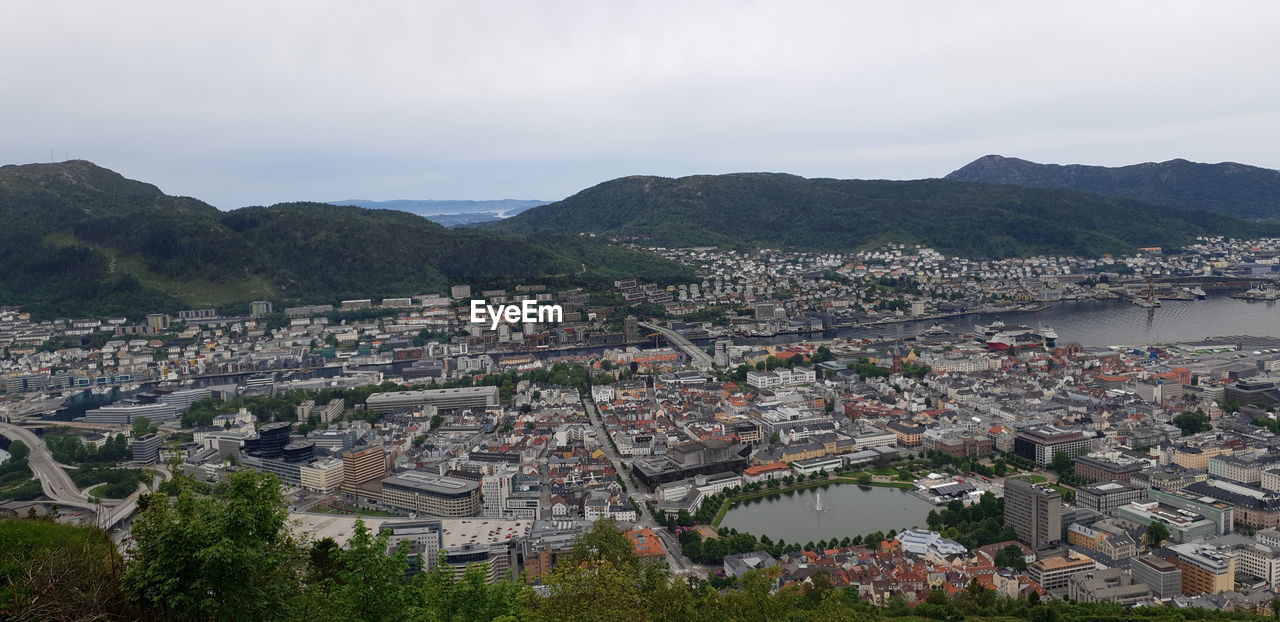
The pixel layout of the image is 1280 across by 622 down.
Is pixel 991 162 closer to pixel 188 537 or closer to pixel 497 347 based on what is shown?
pixel 497 347

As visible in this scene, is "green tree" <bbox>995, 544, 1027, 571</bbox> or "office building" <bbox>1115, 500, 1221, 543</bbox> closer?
"green tree" <bbox>995, 544, 1027, 571</bbox>

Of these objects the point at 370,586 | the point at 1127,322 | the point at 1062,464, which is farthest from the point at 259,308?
the point at 1127,322

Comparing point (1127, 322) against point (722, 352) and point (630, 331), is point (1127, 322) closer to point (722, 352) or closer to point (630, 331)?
point (722, 352)

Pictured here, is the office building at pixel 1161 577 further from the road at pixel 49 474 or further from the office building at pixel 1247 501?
the road at pixel 49 474

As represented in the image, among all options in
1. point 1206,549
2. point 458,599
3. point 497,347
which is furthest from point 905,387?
point 458,599

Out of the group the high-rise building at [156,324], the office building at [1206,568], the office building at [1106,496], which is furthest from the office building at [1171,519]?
the high-rise building at [156,324]

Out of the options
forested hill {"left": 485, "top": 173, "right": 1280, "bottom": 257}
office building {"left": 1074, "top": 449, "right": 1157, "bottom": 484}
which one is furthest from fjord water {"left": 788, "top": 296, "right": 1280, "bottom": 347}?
forested hill {"left": 485, "top": 173, "right": 1280, "bottom": 257}

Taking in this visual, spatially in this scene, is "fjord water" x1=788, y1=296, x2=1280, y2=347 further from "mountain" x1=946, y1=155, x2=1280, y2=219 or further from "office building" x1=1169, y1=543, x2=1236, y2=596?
"mountain" x1=946, y1=155, x2=1280, y2=219
